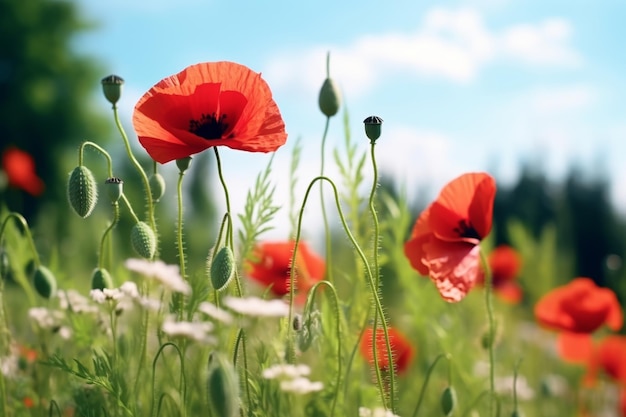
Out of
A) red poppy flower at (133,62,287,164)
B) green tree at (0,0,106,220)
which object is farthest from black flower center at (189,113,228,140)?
green tree at (0,0,106,220)

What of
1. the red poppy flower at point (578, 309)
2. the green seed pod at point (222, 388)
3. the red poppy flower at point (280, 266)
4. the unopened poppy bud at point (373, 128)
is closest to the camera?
the green seed pod at point (222, 388)

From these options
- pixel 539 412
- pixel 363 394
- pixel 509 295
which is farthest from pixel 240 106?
pixel 509 295

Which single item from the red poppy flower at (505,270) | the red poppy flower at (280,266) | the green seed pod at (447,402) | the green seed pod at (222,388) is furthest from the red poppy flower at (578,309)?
the green seed pod at (222,388)

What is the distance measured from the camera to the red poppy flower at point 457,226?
158 centimetres

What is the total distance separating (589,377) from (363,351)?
1.73 m

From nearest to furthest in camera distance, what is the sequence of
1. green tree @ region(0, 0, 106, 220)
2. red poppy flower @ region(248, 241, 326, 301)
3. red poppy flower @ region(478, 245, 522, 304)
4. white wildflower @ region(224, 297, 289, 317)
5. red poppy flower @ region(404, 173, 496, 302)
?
white wildflower @ region(224, 297, 289, 317), red poppy flower @ region(404, 173, 496, 302), red poppy flower @ region(248, 241, 326, 301), red poppy flower @ region(478, 245, 522, 304), green tree @ region(0, 0, 106, 220)

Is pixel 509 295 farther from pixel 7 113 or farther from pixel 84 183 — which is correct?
pixel 7 113

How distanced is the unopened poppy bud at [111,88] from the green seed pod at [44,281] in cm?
41

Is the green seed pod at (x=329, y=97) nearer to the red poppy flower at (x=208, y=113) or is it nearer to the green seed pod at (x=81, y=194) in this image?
the red poppy flower at (x=208, y=113)

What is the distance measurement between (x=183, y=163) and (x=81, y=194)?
0.18 meters

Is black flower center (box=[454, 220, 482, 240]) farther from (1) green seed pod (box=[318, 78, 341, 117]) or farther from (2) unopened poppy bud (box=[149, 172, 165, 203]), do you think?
(2) unopened poppy bud (box=[149, 172, 165, 203])

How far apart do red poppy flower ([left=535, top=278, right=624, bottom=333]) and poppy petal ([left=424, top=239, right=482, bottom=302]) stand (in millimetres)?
1195

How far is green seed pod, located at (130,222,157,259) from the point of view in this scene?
1.27 metres

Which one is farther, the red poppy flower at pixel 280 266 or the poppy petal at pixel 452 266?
the red poppy flower at pixel 280 266
